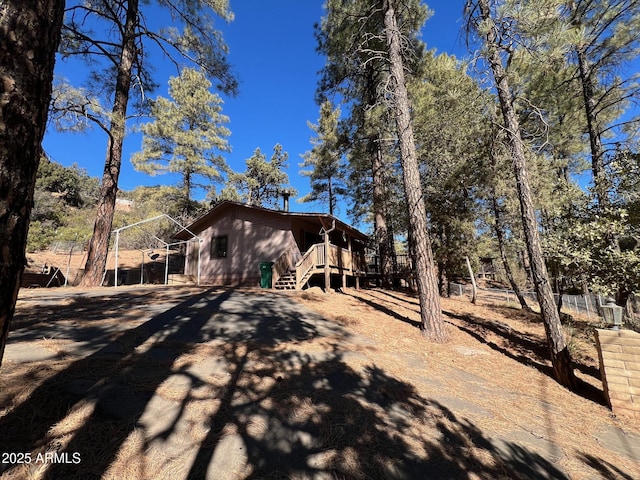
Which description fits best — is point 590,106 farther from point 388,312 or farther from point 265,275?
point 265,275

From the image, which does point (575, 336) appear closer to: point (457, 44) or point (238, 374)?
point (457, 44)

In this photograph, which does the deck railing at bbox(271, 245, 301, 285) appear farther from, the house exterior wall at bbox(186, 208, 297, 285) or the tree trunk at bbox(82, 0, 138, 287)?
the tree trunk at bbox(82, 0, 138, 287)

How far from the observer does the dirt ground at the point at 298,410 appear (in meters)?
2.06

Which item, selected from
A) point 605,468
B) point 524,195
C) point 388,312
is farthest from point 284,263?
point 605,468

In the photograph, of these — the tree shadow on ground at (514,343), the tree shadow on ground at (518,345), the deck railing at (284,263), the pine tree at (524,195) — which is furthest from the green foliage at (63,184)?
the tree shadow on ground at (518,345)

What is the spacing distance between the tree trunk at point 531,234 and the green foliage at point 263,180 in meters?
24.1

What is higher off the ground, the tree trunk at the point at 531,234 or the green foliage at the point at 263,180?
the green foliage at the point at 263,180

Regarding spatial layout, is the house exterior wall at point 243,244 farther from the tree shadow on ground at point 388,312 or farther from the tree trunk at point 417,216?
the tree trunk at point 417,216

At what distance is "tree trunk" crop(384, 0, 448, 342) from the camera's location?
615 cm

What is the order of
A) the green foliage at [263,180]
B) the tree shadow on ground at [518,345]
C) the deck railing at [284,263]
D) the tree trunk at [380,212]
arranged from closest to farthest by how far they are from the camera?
the tree shadow on ground at [518,345] < the deck railing at [284,263] < the tree trunk at [380,212] < the green foliage at [263,180]

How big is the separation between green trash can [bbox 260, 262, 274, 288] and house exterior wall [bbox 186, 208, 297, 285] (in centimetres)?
106

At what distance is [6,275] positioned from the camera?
1216 millimetres

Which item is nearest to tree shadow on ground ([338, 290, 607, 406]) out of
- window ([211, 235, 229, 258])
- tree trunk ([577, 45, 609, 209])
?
tree trunk ([577, 45, 609, 209])

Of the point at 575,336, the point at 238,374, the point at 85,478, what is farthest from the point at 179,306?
the point at 575,336
